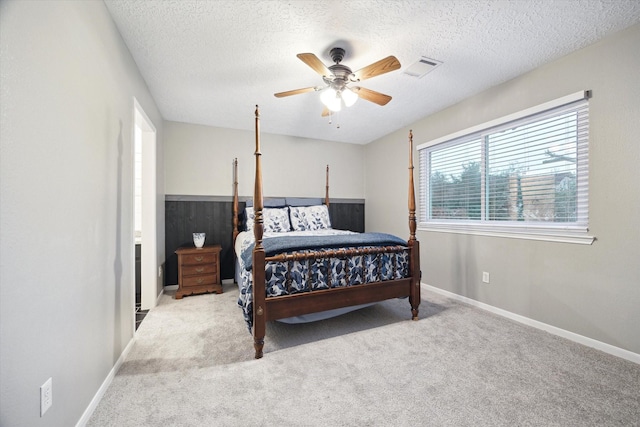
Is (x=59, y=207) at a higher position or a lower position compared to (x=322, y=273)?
higher

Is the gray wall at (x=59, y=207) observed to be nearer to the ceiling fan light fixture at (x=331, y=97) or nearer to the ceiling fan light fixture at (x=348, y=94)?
the ceiling fan light fixture at (x=331, y=97)

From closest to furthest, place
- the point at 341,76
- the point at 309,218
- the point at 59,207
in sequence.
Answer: the point at 59,207 → the point at 341,76 → the point at 309,218

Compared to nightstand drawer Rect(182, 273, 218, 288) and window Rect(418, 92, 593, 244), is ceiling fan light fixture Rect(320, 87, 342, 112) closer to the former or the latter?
window Rect(418, 92, 593, 244)

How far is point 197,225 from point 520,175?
12.9ft

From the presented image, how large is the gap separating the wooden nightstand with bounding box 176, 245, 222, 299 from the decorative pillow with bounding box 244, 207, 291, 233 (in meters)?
0.61

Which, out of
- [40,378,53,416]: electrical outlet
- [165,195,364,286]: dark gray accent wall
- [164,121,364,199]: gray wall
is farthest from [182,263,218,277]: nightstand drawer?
[40,378,53,416]: electrical outlet

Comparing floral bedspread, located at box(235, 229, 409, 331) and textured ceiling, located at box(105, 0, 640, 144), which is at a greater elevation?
textured ceiling, located at box(105, 0, 640, 144)

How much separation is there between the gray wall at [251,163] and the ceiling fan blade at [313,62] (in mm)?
1586

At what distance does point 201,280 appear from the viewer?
3355 millimetres

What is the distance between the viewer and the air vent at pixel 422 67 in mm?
2266

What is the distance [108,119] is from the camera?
5.43ft

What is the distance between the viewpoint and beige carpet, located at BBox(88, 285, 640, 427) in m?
1.36

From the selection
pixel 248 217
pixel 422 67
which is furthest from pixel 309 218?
pixel 422 67

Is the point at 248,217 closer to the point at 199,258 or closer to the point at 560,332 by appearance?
the point at 199,258
